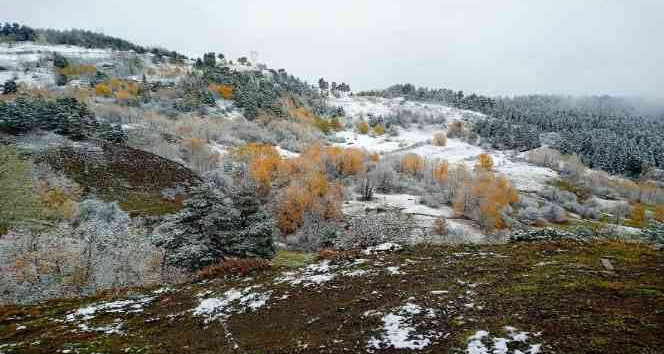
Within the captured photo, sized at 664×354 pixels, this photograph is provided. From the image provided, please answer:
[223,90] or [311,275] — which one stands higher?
[223,90]

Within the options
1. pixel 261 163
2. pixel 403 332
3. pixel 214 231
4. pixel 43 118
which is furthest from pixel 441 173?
pixel 403 332

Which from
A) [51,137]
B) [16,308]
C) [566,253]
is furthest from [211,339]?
[51,137]

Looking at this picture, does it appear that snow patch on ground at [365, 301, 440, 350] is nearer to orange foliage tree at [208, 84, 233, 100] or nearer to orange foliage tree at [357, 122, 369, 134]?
orange foliage tree at [208, 84, 233, 100]

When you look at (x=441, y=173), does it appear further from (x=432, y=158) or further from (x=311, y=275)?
(x=311, y=275)

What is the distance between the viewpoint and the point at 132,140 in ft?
324

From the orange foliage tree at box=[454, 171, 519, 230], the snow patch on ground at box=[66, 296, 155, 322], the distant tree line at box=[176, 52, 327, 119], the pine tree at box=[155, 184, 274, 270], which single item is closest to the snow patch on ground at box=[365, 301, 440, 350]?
Answer: the snow patch on ground at box=[66, 296, 155, 322]

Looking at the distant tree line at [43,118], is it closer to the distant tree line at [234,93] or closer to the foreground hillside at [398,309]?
the foreground hillside at [398,309]

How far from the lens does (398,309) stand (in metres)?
12.0

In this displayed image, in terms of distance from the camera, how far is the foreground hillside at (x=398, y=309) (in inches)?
380

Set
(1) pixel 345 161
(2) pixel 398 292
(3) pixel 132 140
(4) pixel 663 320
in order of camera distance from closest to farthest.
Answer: (4) pixel 663 320 < (2) pixel 398 292 < (3) pixel 132 140 < (1) pixel 345 161

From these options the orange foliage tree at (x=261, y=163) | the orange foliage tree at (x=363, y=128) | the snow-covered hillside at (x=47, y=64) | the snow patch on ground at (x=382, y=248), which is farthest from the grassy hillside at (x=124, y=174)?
the orange foliage tree at (x=363, y=128)

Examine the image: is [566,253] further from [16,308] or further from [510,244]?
[16,308]

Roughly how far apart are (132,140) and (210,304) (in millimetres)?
97252

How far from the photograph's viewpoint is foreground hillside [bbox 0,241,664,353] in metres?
9.66
